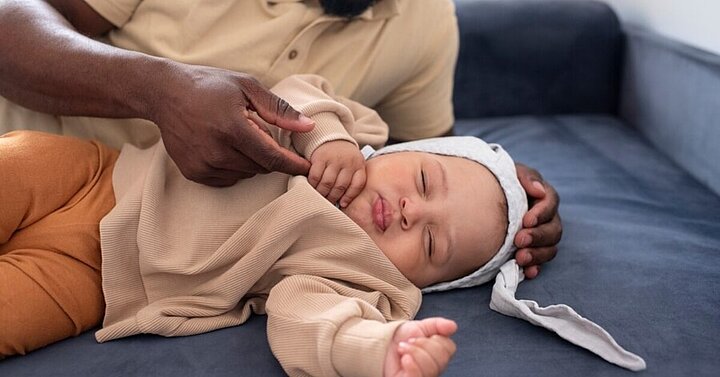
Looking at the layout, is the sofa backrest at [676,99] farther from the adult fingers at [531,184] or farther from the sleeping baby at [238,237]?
the sleeping baby at [238,237]

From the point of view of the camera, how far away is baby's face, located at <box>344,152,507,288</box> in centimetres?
118

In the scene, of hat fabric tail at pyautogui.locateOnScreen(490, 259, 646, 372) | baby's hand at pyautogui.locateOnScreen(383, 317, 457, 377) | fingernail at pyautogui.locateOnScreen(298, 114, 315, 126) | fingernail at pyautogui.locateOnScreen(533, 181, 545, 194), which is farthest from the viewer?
fingernail at pyautogui.locateOnScreen(533, 181, 545, 194)

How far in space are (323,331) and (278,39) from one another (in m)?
0.61

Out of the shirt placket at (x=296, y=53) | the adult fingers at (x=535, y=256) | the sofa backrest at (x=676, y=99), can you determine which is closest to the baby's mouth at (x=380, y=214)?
the adult fingers at (x=535, y=256)

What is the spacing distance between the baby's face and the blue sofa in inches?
2.4

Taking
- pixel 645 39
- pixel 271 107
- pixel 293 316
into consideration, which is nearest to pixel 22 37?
pixel 271 107

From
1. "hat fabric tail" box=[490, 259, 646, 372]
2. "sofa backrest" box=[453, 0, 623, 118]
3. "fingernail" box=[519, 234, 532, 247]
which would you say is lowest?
"sofa backrest" box=[453, 0, 623, 118]

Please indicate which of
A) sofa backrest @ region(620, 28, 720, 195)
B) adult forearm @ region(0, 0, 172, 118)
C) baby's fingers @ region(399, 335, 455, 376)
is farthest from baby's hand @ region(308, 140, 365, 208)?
sofa backrest @ region(620, 28, 720, 195)

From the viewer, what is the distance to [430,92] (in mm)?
1659

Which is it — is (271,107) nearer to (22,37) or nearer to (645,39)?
(22,37)

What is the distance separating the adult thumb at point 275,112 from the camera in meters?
1.09

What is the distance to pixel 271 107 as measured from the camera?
110 centimetres

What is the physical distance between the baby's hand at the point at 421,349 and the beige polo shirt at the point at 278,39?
0.64 m

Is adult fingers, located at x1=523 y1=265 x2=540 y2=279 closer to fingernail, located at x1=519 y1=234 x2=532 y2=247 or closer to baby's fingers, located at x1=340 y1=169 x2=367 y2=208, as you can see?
fingernail, located at x1=519 y1=234 x2=532 y2=247
